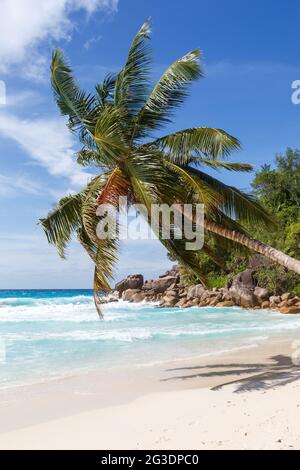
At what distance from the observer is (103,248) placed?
364 inches

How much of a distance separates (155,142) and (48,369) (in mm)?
6256

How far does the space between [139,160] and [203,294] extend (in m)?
33.1

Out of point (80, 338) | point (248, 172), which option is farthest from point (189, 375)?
point (80, 338)

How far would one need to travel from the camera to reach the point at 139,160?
9.40 m

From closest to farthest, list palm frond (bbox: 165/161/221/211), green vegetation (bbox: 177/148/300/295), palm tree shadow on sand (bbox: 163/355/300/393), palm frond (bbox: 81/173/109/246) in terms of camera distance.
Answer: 1. palm tree shadow on sand (bbox: 163/355/300/393)
2. palm frond (bbox: 165/161/221/211)
3. palm frond (bbox: 81/173/109/246)
4. green vegetation (bbox: 177/148/300/295)

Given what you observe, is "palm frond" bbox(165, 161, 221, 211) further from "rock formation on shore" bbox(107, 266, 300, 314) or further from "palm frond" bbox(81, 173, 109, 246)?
"rock formation on shore" bbox(107, 266, 300, 314)

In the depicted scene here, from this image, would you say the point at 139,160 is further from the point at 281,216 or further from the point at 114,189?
the point at 281,216

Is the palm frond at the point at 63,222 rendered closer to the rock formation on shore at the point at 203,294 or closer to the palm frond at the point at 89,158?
the palm frond at the point at 89,158

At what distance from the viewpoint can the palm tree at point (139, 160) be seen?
914 cm

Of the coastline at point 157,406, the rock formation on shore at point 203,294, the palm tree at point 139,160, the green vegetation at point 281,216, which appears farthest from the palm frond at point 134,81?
the green vegetation at point 281,216

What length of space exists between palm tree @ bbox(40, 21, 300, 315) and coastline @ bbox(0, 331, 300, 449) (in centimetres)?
218

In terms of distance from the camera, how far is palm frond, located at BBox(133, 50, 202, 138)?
1019 cm

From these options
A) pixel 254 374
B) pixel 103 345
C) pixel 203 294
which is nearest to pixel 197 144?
pixel 254 374

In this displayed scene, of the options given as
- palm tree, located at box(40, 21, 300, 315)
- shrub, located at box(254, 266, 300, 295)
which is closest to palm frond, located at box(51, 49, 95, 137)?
palm tree, located at box(40, 21, 300, 315)
